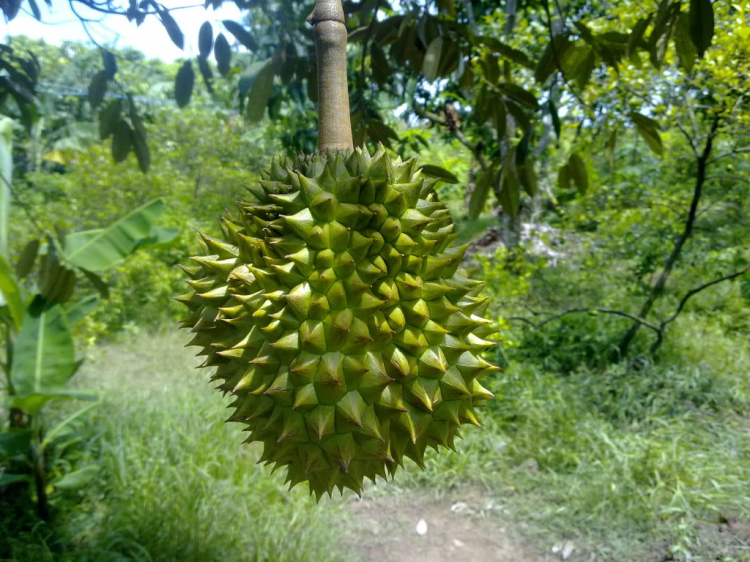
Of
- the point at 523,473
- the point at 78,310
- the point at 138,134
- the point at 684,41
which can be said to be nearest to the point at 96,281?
the point at 138,134

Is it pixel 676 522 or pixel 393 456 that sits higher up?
pixel 393 456

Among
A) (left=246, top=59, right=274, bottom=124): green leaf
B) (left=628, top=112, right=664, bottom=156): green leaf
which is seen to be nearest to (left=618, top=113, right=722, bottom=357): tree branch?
(left=628, top=112, right=664, bottom=156): green leaf

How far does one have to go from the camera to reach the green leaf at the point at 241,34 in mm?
2015

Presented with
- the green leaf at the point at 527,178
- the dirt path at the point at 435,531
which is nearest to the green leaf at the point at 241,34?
the green leaf at the point at 527,178

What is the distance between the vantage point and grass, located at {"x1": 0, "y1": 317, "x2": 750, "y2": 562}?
2.77 meters

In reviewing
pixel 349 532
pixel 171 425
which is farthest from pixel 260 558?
pixel 171 425

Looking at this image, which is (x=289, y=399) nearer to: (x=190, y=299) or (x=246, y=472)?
(x=190, y=299)

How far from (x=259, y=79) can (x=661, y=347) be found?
3795 millimetres

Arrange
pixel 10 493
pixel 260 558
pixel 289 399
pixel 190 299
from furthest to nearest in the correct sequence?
1. pixel 10 493
2. pixel 260 558
3. pixel 190 299
4. pixel 289 399

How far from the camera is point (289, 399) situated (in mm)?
859

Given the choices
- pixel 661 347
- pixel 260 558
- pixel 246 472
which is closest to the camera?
pixel 260 558

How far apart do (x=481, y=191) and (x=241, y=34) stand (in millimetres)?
1095

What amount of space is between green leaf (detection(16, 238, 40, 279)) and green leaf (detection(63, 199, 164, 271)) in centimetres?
87

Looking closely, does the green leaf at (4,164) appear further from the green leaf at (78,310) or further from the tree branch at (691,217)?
the tree branch at (691,217)
